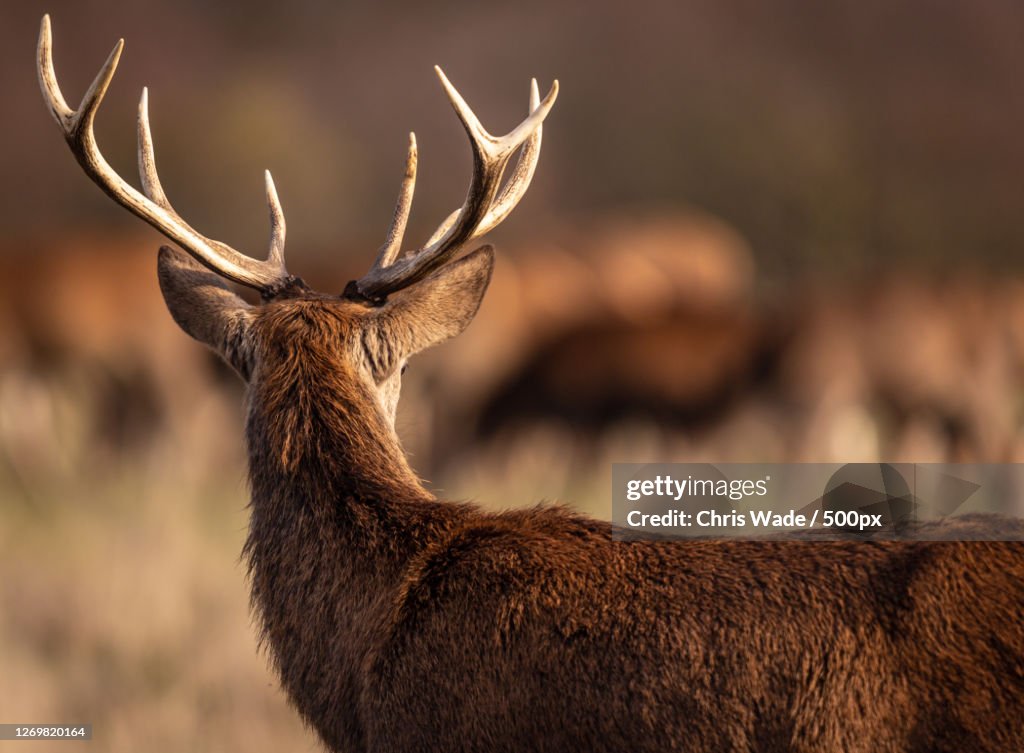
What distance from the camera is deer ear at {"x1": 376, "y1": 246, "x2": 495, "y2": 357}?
3414mm

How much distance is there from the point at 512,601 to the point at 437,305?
887mm

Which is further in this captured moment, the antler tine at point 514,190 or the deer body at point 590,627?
the antler tine at point 514,190

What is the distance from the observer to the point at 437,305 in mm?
3484

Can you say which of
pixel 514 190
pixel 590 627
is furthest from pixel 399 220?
pixel 590 627

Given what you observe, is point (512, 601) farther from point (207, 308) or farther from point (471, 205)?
point (207, 308)

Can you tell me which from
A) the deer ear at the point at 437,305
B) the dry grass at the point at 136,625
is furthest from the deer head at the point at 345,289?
the dry grass at the point at 136,625

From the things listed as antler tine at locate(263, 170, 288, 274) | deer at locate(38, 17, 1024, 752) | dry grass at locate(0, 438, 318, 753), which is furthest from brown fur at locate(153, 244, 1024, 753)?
dry grass at locate(0, 438, 318, 753)

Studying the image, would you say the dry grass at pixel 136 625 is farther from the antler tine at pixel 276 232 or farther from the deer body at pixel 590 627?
the deer body at pixel 590 627

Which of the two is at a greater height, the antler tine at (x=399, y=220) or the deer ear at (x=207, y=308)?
the antler tine at (x=399, y=220)

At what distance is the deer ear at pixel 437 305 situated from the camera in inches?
134

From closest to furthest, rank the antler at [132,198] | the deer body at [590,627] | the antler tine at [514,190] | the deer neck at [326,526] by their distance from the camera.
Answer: the deer body at [590,627]
the deer neck at [326,526]
the antler at [132,198]
the antler tine at [514,190]

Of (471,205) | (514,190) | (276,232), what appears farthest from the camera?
(276,232)

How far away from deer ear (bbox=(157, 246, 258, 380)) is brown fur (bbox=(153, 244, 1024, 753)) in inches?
2.9

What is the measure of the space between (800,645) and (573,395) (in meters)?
7.84
